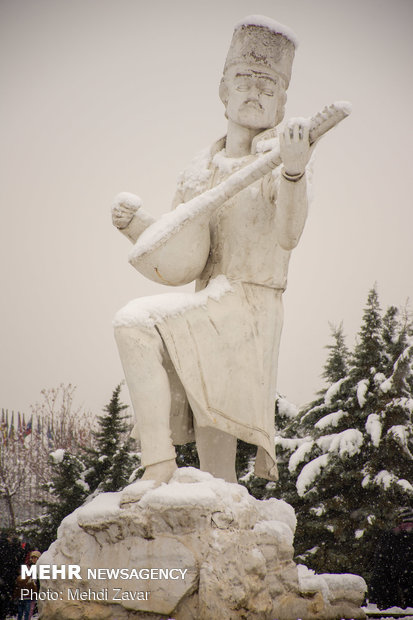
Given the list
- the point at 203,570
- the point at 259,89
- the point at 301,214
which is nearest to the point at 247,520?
the point at 203,570

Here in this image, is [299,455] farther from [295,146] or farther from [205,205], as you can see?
[295,146]

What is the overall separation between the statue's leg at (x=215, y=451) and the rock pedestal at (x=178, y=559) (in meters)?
0.49

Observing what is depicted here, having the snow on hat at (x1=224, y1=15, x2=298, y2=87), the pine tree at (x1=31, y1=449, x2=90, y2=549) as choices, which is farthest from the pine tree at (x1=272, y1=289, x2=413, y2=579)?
the snow on hat at (x1=224, y1=15, x2=298, y2=87)

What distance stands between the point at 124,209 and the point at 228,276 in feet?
2.30

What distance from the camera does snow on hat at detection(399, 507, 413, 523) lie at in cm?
720

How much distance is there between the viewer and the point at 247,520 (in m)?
2.79

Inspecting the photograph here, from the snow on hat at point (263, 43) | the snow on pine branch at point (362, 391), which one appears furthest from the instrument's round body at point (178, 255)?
the snow on pine branch at point (362, 391)

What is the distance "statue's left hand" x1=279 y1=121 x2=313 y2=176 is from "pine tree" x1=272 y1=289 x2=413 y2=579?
5180 millimetres

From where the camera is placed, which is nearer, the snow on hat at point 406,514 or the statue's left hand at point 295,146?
the statue's left hand at point 295,146

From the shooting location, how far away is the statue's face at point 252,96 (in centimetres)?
359

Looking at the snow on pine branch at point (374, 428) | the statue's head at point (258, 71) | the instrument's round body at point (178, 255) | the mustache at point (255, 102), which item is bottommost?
the snow on pine branch at point (374, 428)

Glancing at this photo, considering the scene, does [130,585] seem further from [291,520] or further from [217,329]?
[217,329]

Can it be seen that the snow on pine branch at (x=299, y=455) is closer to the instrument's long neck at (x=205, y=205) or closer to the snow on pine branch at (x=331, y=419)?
the snow on pine branch at (x=331, y=419)

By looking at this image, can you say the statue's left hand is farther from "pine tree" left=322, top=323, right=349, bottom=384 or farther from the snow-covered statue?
"pine tree" left=322, top=323, right=349, bottom=384
